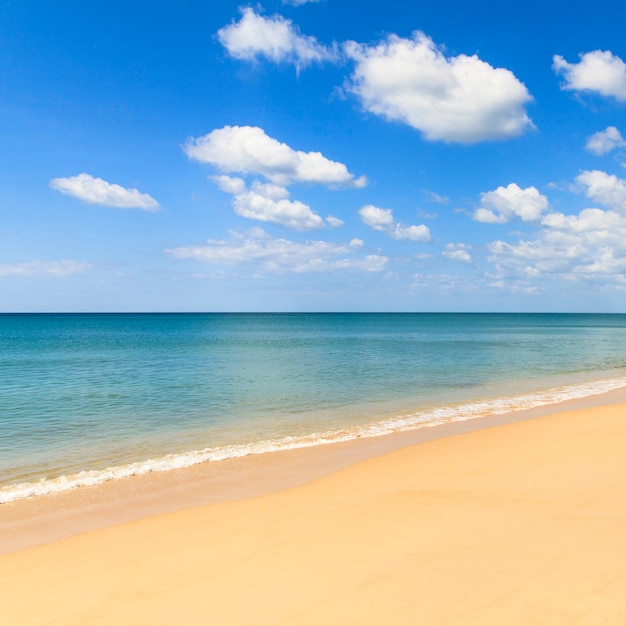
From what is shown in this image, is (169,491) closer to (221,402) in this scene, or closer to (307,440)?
(307,440)

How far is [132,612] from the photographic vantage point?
512 cm

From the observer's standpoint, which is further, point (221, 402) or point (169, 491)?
point (221, 402)

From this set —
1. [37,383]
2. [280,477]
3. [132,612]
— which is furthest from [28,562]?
[37,383]

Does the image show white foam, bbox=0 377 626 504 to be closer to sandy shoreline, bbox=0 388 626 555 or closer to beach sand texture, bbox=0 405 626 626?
sandy shoreline, bbox=0 388 626 555

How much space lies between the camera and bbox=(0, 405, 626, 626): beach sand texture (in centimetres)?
492

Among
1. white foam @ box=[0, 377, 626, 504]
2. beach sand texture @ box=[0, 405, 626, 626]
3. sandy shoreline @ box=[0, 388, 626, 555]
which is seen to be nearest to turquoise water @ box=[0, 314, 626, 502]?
white foam @ box=[0, 377, 626, 504]

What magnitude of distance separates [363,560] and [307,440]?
8.68 meters

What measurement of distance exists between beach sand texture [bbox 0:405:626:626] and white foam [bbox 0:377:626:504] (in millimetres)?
3508

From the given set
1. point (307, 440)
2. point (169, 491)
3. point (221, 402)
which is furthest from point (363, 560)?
point (221, 402)

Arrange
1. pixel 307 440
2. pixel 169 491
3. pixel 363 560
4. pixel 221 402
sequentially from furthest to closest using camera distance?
pixel 221 402 → pixel 307 440 → pixel 169 491 → pixel 363 560

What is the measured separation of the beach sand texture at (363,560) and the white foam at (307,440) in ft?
11.5

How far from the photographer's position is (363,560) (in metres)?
5.95

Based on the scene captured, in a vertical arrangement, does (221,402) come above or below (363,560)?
below

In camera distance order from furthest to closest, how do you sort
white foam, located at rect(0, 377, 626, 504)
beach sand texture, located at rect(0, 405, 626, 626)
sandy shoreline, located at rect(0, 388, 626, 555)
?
white foam, located at rect(0, 377, 626, 504) → sandy shoreline, located at rect(0, 388, 626, 555) → beach sand texture, located at rect(0, 405, 626, 626)
